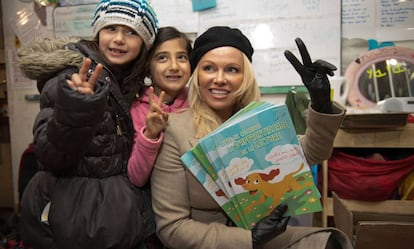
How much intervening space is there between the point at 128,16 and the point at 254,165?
2.05ft

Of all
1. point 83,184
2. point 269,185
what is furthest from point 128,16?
point 269,185

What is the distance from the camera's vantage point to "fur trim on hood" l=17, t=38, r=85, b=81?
0.92 meters

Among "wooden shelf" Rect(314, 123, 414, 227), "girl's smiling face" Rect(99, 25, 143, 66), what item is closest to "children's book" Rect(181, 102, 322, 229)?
"girl's smiling face" Rect(99, 25, 143, 66)

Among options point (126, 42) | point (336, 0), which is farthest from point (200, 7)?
point (126, 42)

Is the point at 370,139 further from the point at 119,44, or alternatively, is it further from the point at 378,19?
the point at 119,44

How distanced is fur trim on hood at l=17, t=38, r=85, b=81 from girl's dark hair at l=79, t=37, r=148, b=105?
0.14 metres

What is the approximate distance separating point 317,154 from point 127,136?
0.59m

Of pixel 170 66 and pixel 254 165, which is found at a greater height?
pixel 170 66

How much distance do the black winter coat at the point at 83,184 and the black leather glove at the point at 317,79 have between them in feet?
1.82

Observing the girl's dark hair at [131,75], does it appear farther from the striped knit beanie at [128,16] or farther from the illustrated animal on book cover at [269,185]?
the illustrated animal on book cover at [269,185]

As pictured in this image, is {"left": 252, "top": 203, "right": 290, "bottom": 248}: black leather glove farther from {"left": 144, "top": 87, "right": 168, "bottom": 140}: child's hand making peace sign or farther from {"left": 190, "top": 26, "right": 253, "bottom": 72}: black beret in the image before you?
{"left": 190, "top": 26, "right": 253, "bottom": 72}: black beret

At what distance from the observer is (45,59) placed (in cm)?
92

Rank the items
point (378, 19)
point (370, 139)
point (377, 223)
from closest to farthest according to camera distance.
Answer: point (377, 223)
point (370, 139)
point (378, 19)

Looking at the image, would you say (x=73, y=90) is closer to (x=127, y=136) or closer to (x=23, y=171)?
(x=127, y=136)
